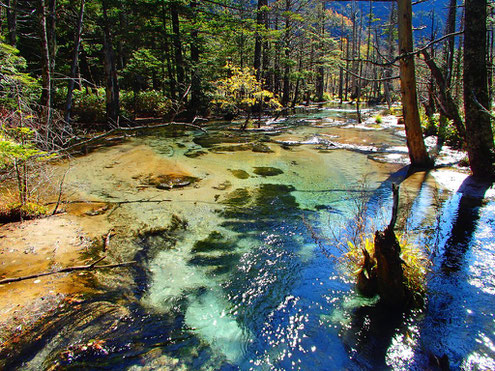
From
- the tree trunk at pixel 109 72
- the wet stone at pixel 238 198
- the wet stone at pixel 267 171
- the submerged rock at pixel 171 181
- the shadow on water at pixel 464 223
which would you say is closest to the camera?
the shadow on water at pixel 464 223

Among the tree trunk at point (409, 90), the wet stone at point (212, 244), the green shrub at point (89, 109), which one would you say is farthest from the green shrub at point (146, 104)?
the wet stone at point (212, 244)

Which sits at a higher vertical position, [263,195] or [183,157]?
[183,157]

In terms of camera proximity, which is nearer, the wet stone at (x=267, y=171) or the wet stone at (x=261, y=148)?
the wet stone at (x=267, y=171)

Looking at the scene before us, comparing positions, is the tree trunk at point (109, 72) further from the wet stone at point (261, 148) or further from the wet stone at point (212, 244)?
the wet stone at point (212, 244)

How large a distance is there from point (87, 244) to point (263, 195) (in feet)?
13.2

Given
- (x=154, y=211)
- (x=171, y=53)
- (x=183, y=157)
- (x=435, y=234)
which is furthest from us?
(x=171, y=53)

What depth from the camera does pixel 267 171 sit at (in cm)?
903

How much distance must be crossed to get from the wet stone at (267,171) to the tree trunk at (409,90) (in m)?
3.98

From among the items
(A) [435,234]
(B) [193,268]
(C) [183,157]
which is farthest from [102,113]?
(A) [435,234]

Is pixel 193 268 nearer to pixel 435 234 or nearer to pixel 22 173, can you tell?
pixel 22 173

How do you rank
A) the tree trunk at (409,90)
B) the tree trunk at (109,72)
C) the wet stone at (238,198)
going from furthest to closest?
the tree trunk at (109,72)
the tree trunk at (409,90)
the wet stone at (238,198)

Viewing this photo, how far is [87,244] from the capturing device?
4590 millimetres

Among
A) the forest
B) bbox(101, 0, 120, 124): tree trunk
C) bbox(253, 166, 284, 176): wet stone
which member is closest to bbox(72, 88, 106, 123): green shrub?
bbox(101, 0, 120, 124): tree trunk

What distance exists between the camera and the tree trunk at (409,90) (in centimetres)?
721
